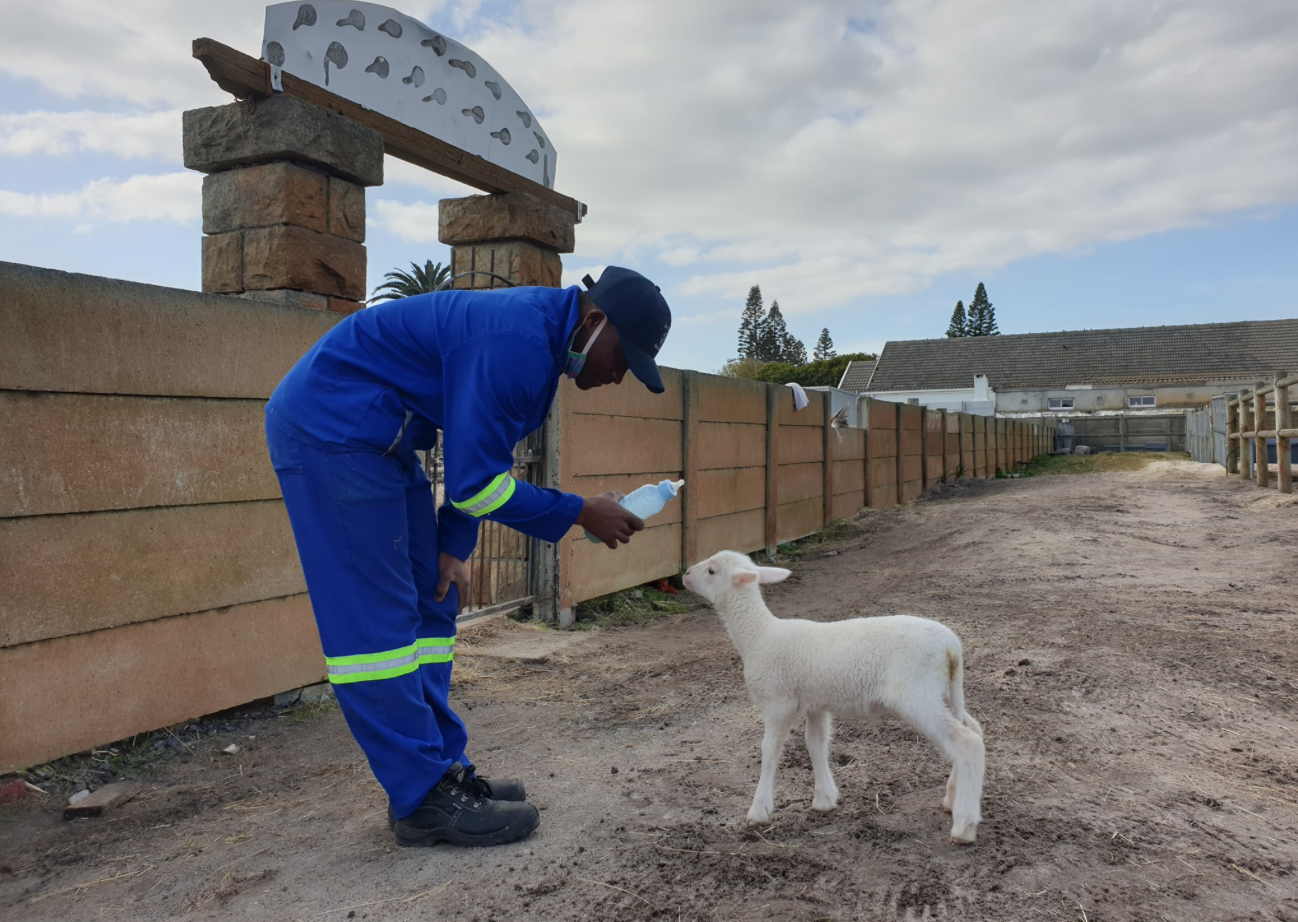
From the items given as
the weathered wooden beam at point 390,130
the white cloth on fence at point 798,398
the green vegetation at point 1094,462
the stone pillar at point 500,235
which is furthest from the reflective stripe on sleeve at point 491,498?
the green vegetation at point 1094,462

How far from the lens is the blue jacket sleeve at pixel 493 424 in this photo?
111 inches

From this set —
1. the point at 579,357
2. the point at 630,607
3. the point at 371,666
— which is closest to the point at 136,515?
the point at 371,666

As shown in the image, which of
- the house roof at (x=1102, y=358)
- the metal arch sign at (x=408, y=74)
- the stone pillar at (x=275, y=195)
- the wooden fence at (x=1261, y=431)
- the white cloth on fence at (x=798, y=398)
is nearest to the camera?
the stone pillar at (x=275, y=195)

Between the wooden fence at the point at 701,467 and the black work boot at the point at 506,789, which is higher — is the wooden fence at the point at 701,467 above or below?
above

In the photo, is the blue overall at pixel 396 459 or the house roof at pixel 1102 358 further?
the house roof at pixel 1102 358

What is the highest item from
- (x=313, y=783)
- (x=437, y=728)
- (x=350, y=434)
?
(x=350, y=434)

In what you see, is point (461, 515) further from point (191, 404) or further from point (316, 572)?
point (191, 404)

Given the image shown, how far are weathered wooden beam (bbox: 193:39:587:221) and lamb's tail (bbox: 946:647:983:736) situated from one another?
4910 millimetres

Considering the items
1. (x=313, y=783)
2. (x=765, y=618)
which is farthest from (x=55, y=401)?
(x=765, y=618)

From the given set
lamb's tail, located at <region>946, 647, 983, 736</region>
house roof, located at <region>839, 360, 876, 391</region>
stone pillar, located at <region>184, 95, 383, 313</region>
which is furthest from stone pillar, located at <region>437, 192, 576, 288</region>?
house roof, located at <region>839, 360, 876, 391</region>

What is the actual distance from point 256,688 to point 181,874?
1.70m

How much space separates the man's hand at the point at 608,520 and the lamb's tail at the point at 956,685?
3.97 ft

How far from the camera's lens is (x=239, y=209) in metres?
5.54

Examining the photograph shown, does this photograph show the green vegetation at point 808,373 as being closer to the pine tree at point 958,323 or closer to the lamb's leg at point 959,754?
the pine tree at point 958,323
